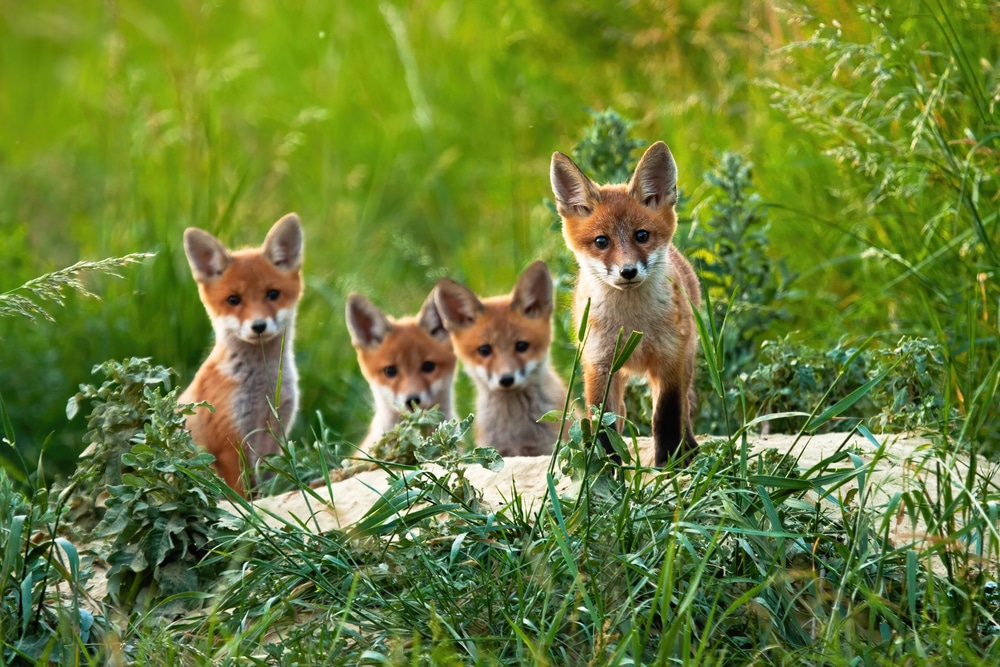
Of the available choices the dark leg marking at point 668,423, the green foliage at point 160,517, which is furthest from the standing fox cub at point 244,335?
the dark leg marking at point 668,423

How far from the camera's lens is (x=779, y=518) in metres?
3.00

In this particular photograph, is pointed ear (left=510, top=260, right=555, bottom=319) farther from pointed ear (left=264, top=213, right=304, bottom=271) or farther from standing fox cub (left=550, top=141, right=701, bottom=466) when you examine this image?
standing fox cub (left=550, top=141, right=701, bottom=466)

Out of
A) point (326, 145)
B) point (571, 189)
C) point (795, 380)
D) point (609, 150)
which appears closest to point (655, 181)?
point (571, 189)

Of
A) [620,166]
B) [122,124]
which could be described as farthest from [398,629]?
[122,124]

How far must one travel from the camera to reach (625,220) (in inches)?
148

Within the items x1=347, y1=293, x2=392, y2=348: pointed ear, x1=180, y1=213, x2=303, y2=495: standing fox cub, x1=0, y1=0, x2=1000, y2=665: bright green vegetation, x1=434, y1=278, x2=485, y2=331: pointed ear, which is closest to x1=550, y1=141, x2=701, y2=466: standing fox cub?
x1=0, y1=0, x2=1000, y2=665: bright green vegetation

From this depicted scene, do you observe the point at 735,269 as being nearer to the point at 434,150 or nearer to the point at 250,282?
the point at 250,282

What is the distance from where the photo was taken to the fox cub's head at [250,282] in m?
5.29

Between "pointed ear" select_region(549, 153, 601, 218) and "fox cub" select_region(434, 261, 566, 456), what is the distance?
148 cm

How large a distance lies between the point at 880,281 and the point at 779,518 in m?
2.81

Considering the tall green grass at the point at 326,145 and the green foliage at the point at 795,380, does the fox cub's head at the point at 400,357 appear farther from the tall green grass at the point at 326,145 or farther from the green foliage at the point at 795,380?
the green foliage at the point at 795,380

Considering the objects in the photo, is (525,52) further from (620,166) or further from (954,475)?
(954,475)

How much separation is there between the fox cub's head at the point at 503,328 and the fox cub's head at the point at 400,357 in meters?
0.31

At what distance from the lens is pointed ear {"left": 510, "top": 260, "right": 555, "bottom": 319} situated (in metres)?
5.56
